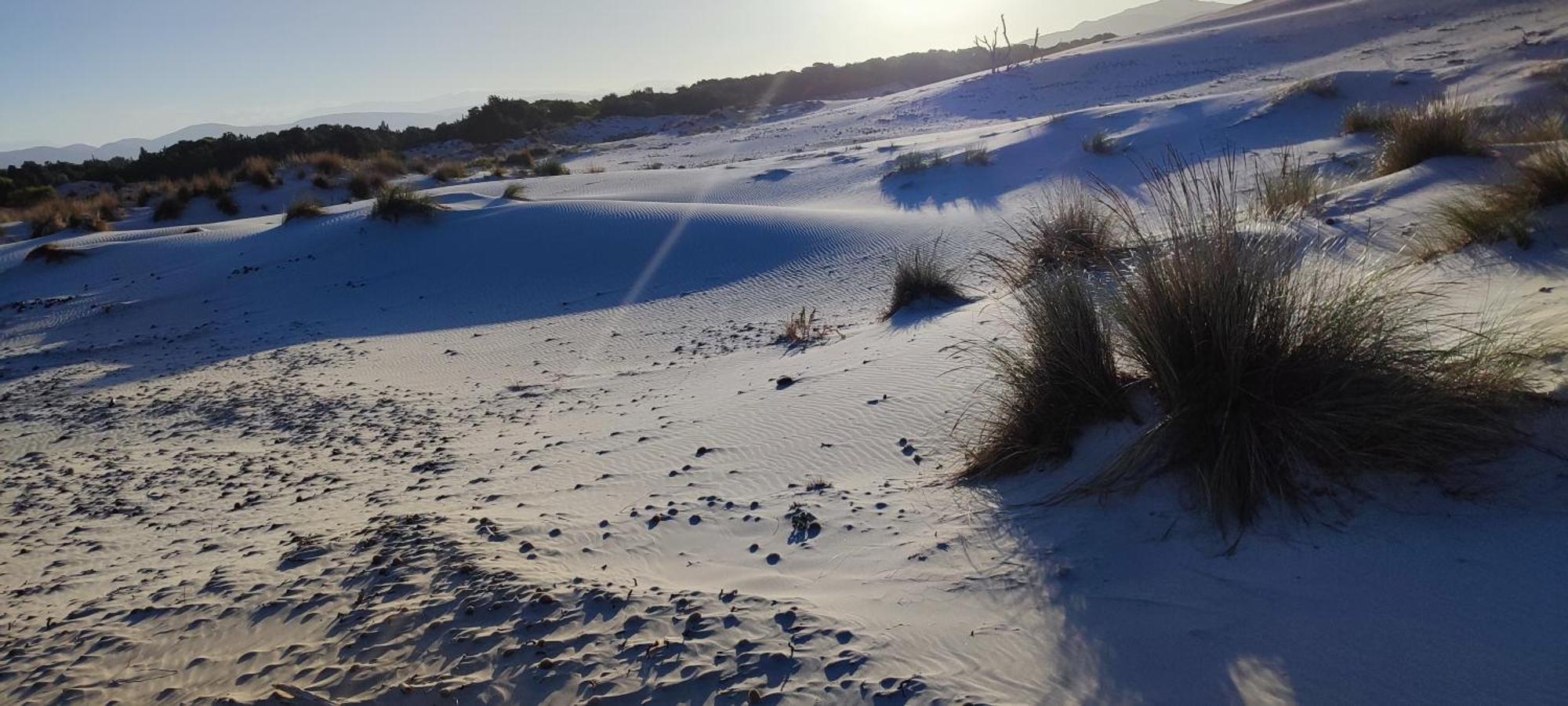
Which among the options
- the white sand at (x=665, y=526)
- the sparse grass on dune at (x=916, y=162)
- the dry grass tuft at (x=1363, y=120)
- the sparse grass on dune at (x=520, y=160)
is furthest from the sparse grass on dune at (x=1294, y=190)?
the sparse grass on dune at (x=520, y=160)

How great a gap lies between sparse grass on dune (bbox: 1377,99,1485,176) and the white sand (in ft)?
1.48

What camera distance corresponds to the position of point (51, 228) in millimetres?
18172

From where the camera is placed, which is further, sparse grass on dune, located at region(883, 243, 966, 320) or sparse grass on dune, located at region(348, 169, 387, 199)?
sparse grass on dune, located at region(348, 169, 387, 199)

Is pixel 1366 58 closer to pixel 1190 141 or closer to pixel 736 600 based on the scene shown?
pixel 1190 141

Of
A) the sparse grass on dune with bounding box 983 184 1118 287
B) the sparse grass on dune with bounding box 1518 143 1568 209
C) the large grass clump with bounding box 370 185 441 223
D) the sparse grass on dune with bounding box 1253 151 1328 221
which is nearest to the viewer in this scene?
the sparse grass on dune with bounding box 983 184 1118 287

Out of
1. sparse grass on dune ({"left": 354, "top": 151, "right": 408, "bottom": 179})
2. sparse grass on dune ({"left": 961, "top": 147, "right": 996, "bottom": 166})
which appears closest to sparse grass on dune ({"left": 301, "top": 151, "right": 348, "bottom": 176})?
sparse grass on dune ({"left": 354, "top": 151, "right": 408, "bottom": 179})

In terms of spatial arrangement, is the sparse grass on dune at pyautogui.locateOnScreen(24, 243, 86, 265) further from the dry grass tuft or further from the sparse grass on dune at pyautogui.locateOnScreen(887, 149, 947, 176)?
the dry grass tuft

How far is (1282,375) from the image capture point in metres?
3.33

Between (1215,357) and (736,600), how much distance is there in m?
2.03

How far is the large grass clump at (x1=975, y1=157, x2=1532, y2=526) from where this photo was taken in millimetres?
3039

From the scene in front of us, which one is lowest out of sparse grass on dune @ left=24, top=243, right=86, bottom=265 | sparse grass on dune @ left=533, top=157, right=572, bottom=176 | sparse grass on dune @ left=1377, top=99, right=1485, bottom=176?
sparse grass on dune @ left=1377, top=99, right=1485, bottom=176

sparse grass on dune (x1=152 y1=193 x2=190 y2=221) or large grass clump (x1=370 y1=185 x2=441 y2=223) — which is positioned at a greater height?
sparse grass on dune (x1=152 y1=193 x2=190 y2=221)

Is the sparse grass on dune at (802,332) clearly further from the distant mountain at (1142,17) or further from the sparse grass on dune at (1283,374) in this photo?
the distant mountain at (1142,17)

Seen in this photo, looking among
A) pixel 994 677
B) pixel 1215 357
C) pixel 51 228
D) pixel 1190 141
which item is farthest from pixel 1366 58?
pixel 51 228
